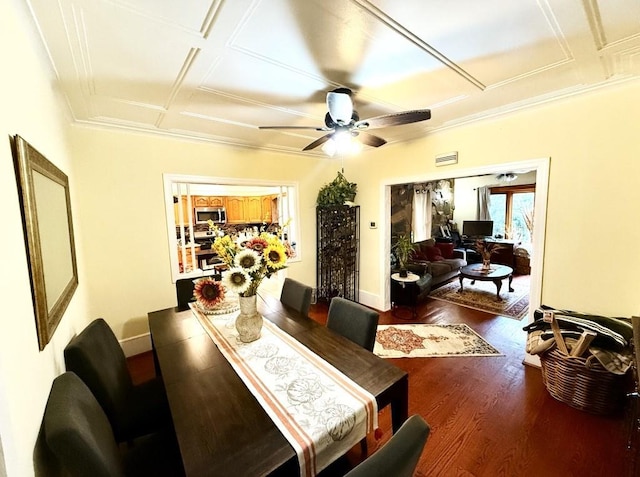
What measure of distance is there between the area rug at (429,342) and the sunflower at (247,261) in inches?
64.0

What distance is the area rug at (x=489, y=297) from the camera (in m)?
3.82

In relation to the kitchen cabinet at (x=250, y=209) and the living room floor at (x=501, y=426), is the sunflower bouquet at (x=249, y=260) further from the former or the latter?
the kitchen cabinet at (x=250, y=209)

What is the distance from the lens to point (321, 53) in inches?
61.9

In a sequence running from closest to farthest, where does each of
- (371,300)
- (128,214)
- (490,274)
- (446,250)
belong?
(128,214), (371,300), (490,274), (446,250)

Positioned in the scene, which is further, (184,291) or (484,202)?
(484,202)

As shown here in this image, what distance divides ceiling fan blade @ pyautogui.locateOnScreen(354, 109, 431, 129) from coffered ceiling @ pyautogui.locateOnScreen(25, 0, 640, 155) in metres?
0.28

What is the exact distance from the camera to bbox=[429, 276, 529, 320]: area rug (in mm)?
3825

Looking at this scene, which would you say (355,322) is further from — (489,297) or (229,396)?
(489,297)

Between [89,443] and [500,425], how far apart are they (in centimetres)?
233

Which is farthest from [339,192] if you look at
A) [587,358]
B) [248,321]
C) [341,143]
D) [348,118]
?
[587,358]

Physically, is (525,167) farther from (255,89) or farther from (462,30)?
(255,89)

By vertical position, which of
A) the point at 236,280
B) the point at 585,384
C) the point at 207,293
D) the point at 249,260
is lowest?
the point at 585,384

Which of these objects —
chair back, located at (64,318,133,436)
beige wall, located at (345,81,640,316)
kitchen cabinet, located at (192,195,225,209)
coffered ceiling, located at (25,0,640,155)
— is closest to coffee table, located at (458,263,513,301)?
beige wall, located at (345,81,640,316)

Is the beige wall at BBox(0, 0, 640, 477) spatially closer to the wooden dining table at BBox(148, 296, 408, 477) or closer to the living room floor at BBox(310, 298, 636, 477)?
the wooden dining table at BBox(148, 296, 408, 477)
